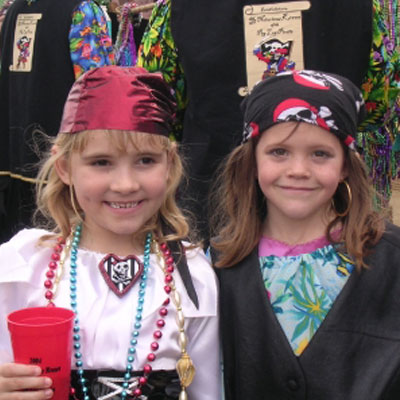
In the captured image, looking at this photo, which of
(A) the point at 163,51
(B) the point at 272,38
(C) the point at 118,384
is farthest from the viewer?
(A) the point at 163,51

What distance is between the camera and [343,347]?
188 cm

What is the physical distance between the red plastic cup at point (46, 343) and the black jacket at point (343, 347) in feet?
2.24

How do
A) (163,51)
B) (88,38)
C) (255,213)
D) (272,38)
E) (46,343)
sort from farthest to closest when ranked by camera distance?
(88,38), (163,51), (272,38), (255,213), (46,343)

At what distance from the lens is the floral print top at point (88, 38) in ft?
11.5

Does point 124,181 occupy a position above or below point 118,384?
above

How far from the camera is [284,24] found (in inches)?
101

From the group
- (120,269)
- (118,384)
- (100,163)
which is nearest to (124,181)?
(100,163)

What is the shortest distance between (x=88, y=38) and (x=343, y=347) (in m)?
2.50

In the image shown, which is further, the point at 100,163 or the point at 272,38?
the point at 272,38

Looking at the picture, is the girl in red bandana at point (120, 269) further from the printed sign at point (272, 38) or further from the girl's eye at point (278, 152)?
the printed sign at point (272, 38)

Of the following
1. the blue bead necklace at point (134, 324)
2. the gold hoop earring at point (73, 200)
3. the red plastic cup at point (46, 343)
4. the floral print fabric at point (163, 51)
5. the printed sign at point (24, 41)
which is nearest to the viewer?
Result: the red plastic cup at point (46, 343)

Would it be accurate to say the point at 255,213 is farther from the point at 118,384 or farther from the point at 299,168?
the point at 118,384

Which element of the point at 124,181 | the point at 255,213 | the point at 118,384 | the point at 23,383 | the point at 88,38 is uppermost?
the point at 88,38

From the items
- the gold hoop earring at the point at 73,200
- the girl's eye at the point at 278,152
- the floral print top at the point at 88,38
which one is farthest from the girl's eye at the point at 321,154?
the floral print top at the point at 88,38
